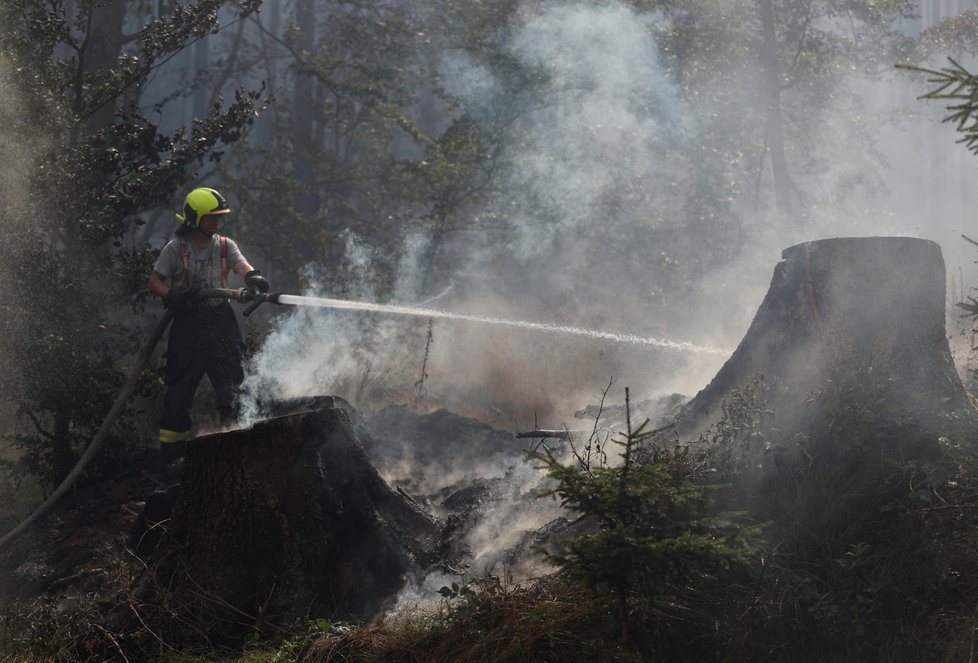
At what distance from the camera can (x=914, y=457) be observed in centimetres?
426

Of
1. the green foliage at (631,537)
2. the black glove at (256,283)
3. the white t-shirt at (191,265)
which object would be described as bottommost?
the green foliage at (631,537)

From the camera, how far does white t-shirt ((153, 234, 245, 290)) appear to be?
6887mm

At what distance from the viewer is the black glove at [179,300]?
21.8 feet

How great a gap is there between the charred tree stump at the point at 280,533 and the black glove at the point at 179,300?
185 centimetres

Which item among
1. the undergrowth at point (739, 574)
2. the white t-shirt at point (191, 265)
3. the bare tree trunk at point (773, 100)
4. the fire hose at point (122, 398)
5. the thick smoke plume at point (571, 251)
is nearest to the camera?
the undergrowth at point (739, 574)

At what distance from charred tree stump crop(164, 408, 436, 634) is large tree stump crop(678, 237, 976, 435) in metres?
2.00

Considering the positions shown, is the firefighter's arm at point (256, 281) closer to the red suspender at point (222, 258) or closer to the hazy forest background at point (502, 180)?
the red suspender at point (222, 258)

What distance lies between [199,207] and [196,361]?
115cm

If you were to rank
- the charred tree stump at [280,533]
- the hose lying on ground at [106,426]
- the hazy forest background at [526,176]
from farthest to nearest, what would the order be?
the hazy forest background at [526,176] → the hose lying on ground at [106,426] → the charred tree stump at [280,533]

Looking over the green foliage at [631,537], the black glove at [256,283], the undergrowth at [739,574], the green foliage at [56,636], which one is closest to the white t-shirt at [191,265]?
the black glove at [256,283]

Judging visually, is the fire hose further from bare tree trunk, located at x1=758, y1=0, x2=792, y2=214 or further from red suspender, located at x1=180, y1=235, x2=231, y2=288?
bare tree trunk, located at x1=758, y1=0, x2=792, y2=214

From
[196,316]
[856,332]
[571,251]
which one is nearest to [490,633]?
[856,332]

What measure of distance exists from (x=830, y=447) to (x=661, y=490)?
144 cm

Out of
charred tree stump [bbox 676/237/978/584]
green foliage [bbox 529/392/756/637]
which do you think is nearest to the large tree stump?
charred tree stump [bbox 676/237/978/584]
